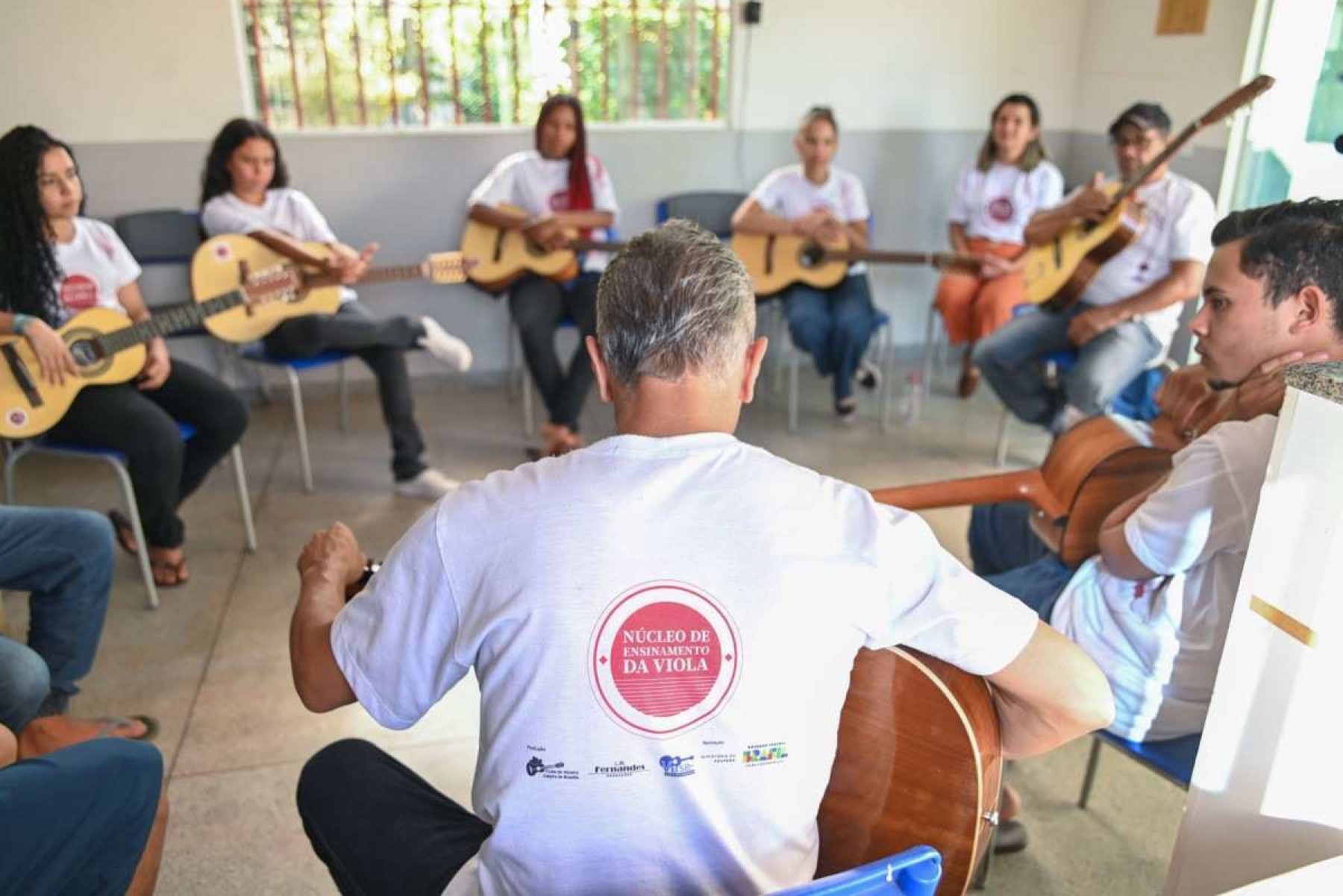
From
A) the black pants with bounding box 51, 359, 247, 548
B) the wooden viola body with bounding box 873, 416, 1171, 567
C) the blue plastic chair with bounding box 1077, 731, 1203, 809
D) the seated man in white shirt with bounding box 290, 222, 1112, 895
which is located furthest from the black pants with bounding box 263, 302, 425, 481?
the blue plastic chair with bounding box 1077, 731, 1203, 809

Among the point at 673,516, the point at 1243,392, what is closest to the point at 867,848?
the point at 673,516

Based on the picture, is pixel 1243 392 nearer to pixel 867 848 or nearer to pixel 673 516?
pixel 867 848

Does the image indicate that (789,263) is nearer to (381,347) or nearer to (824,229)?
(824,229)

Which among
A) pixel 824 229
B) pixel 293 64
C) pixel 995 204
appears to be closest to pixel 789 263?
pixel 824 229

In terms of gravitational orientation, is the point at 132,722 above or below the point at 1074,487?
below

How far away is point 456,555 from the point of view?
3.24 ft

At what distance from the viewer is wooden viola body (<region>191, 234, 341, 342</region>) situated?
3.18 metres

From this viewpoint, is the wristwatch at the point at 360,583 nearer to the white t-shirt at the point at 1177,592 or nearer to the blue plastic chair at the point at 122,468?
the white t-shirt at the point at 1177,592

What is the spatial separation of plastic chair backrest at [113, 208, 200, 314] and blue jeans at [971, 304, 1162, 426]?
2921 mm

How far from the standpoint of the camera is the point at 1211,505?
55.3 inches

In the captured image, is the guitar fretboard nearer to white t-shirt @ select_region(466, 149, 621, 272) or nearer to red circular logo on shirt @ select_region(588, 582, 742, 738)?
white t-shirt @ select_region(466, 149, 621, 272)

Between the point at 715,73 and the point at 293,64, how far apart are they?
67.9 inches

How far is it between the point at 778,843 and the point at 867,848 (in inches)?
6.2

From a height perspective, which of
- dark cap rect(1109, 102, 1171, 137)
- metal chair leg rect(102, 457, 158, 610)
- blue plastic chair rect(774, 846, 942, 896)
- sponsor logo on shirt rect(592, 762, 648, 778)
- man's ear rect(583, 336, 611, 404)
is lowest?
metal chair leg rect(102, 457, 158, 610)
